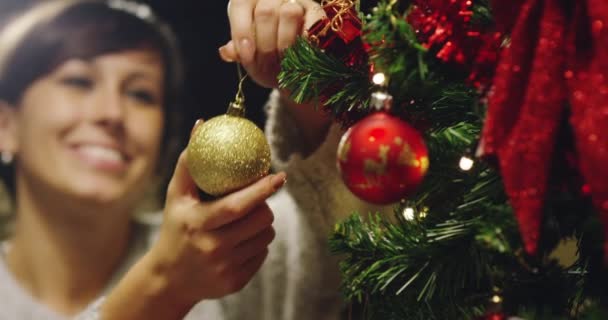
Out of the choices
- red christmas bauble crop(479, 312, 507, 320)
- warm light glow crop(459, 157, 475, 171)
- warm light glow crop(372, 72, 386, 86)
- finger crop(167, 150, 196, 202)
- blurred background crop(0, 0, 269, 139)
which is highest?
blurred background crop(0, 0, 269, 139)

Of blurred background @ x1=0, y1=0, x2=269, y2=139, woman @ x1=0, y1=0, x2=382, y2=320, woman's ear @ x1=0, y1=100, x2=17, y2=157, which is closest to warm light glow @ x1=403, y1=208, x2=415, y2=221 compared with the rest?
woman @ x1=0, y1=0, x2=382, y2=320

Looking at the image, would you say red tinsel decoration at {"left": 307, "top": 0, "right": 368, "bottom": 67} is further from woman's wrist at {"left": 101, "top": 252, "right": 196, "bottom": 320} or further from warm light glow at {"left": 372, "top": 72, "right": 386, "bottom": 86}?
woman's wrist at {"left": 101, "top": 252, "right": 196, "bottom": 320}

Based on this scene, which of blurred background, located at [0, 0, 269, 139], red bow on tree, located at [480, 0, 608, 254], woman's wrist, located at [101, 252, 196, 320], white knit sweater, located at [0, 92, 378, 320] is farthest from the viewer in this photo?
blurred background, located at [0, 0, 269, 139]

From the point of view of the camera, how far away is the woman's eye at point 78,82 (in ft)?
2.37

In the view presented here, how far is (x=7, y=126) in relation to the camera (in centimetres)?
72

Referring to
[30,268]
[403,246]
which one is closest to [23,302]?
[30,268]

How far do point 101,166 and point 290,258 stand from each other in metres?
0.28

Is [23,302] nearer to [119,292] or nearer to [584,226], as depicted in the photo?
[119,292]

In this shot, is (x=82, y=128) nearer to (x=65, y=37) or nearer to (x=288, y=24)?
(x=65, y=37)

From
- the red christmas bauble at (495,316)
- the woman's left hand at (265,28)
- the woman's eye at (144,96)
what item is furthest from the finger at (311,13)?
the woman's eye at (144,96)

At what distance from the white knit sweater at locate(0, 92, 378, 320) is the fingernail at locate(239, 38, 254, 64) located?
0.21 metres

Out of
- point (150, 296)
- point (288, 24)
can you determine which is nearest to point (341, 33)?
point (288, 24)

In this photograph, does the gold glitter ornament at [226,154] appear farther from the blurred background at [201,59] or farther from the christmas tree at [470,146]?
the blurred background at [201,59]

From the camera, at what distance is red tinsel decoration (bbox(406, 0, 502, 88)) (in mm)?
329
